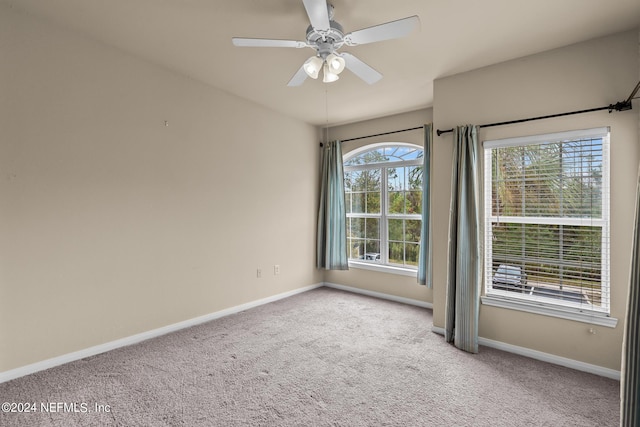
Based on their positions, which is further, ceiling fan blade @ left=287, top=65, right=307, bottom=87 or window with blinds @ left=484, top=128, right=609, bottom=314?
window with blinds @ left=484, top=128, right=609, bottom=314

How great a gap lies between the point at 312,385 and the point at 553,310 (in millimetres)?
2109

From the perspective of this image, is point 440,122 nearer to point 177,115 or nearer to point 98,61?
point 177,115

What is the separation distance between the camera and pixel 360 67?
7.50 feet

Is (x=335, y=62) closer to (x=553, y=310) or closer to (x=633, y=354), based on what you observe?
(x=633, y=354)

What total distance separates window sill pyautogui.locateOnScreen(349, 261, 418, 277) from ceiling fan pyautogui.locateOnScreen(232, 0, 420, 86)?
8.88 feet

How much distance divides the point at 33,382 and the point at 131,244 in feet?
3.82

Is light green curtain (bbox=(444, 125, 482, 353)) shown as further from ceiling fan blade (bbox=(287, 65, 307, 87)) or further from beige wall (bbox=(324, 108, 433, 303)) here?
ceiling fan blade (bbox=(287, 65, 307, 87))

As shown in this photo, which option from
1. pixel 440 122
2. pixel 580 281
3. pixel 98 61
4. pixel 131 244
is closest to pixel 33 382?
pixel 131 244

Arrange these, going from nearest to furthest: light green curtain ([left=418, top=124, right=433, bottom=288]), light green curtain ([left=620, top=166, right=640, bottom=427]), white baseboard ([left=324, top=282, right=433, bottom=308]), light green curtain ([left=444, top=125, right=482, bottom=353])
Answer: light green curtain ([left=620, top=166, right=640, bottom=427])
light green curtain ([left=444, top=125, right=482, bottom=353])
light green curtain ([left=418, top=124, right=433, bottom=288])
white baseboard ([left=324, top=282, right=433, bottom=308])

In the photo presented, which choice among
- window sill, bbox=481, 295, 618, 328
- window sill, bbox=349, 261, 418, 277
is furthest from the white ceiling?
window sill, bbox=349, 261, 418, 277

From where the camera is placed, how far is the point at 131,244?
2.85m

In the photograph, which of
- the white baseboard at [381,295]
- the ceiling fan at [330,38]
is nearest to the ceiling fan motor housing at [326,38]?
the ceiling fan at [330,38]

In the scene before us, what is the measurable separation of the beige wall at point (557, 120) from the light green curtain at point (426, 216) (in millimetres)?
715

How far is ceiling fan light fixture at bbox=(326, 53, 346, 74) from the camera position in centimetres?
214
